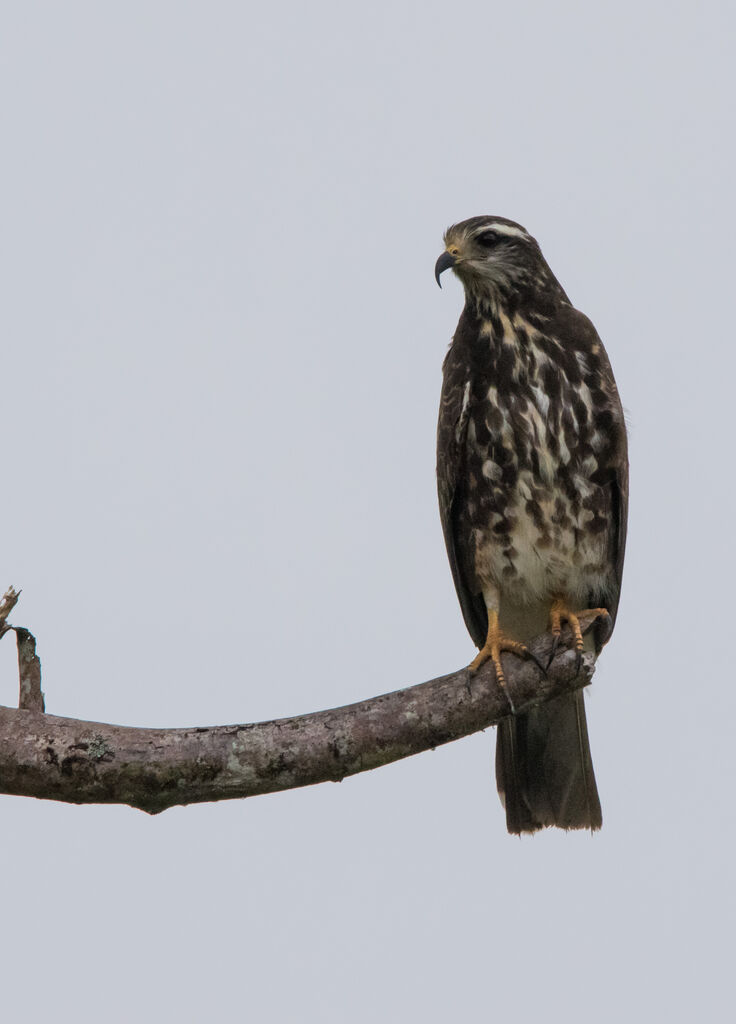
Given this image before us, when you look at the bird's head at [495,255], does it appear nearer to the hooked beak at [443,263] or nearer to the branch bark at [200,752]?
the hooked beak at [443,263]

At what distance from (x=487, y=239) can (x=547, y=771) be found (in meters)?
2.83

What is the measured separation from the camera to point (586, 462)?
6227mm

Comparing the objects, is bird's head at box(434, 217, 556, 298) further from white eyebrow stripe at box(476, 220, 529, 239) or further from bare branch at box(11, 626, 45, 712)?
bare branch at box(11, 626, 45, 712)

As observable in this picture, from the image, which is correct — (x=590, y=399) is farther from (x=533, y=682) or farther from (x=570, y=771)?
(x=570, y=771)

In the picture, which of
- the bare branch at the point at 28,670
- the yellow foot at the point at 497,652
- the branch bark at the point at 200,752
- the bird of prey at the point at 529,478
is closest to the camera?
the branch bark at the point at 200,752

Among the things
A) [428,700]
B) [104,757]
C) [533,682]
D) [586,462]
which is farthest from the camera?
[586,462]

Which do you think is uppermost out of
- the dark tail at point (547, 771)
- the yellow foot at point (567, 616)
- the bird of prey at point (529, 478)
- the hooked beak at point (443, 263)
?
the hooked beak at point (443, 263)

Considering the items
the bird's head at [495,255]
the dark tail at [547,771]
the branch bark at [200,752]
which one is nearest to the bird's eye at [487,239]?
the bird's head at [495,255]

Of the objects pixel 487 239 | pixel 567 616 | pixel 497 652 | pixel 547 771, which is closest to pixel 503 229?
pixel 487 239

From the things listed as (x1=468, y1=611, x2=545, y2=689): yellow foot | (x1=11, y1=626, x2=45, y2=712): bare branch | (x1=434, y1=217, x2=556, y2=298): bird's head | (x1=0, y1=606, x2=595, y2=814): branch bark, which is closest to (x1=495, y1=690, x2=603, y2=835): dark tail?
(x1=468, y1=611, x2=545, y2=689): yellow foot

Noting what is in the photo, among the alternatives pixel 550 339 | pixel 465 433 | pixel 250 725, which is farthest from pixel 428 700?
pixel 550 339

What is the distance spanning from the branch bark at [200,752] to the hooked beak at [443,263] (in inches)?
92.8

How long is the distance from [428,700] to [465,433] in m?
1.65

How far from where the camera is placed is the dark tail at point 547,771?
654cm
